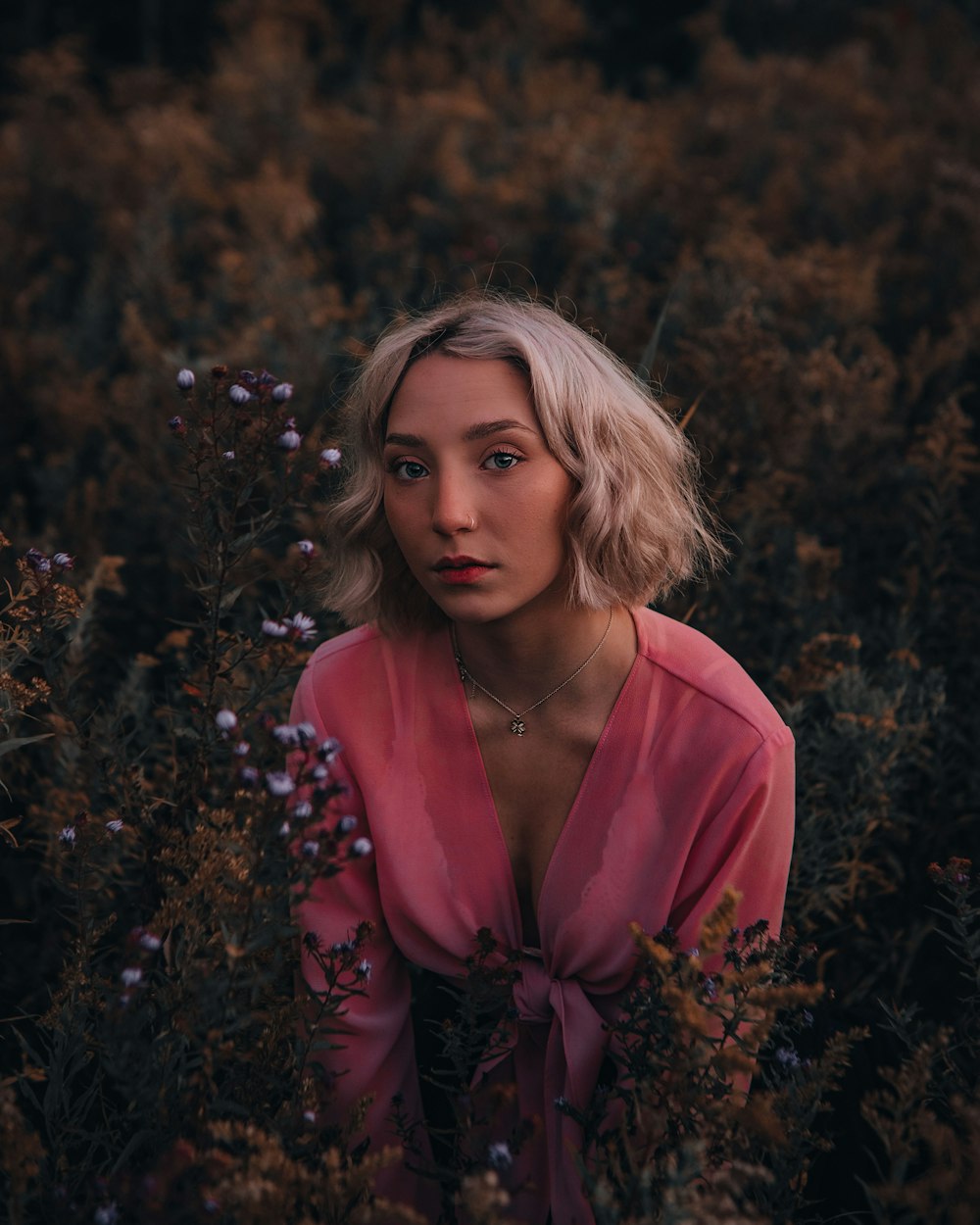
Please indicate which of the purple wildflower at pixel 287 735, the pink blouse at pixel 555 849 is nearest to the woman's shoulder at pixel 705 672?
the pink blouse at pixel 555 849

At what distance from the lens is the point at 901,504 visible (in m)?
3.48

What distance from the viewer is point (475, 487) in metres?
1.79

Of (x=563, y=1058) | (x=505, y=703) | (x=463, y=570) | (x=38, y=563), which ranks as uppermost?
(x=463, y=570)

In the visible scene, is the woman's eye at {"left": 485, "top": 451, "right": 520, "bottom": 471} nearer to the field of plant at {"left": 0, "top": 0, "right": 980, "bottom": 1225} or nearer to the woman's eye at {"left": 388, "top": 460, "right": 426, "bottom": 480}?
the woman's eye at {"left": 388, "top": 460, "right": 426, "bottom": 480}

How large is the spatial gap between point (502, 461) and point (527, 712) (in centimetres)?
53

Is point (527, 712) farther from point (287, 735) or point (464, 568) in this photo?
point (287, 735)

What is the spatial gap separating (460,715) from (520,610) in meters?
0.25

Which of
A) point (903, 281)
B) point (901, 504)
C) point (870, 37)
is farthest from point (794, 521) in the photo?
point (870, 37)

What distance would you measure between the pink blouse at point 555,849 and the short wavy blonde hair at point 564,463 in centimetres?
10

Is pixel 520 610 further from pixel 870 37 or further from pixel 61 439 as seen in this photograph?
pixel 870 37

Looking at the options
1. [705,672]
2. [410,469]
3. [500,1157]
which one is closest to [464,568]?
[410,469]

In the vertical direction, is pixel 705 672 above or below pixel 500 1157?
above

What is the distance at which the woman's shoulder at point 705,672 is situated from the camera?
1.85m

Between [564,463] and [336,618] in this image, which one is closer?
[564,463]
